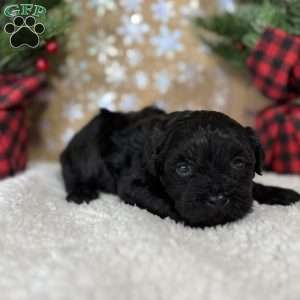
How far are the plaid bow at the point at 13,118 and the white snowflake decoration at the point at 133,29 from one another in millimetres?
731

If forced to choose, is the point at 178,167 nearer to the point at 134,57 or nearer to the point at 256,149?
the point at 256,149

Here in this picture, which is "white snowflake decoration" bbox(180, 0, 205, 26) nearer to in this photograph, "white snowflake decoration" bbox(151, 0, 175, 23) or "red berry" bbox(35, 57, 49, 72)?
"white snowflake decoration" bbox(151, 0, 175, 23)

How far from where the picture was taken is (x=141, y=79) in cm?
351

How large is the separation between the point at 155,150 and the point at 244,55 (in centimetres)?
143

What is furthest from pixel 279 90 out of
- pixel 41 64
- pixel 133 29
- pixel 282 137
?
pixel 41 64

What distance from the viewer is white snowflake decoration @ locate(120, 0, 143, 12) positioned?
335 cm

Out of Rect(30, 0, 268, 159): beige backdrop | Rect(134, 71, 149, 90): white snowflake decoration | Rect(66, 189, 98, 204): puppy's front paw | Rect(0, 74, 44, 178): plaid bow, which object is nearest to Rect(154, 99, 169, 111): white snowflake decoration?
Rect(30, 0, 268, 159): beige backdrop

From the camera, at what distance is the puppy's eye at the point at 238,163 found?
1.87m

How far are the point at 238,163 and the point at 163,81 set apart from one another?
5.75ft

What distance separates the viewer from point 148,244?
165cm

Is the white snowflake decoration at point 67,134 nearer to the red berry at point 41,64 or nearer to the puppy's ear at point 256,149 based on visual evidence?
the red berry at point 41,64

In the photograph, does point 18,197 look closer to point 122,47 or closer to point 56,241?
point 56,241

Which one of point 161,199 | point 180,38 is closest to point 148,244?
point 161,199

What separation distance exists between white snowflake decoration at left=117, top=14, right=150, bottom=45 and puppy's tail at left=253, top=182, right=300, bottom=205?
64.0 inches
